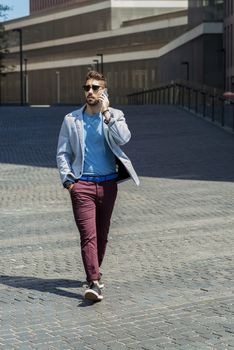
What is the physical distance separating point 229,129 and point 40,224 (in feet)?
57.8

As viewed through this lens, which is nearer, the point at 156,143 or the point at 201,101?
the point at 156,143

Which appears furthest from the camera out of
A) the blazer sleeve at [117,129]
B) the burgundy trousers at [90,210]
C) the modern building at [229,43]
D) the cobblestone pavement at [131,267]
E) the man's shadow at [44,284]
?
the modern building at [229,43]

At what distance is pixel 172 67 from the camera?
258ft

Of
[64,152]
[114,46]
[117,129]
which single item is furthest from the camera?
[114,46]

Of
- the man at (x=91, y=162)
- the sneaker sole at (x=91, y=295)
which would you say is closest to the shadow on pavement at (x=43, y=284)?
the sneaker sole at (x=91, y=295)

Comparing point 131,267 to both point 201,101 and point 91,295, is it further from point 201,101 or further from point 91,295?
point 201,101

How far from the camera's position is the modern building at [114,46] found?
69.7m

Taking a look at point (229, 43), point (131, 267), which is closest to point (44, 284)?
point (131, 267)

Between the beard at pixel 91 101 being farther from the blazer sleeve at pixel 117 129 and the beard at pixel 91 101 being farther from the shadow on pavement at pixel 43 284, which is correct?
the shadow on pavement at pixel 43 284

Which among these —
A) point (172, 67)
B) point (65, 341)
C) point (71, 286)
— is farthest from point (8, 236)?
point (172, 67)

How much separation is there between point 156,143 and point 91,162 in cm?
1830

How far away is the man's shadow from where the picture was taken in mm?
7145

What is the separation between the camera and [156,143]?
82.1 ft

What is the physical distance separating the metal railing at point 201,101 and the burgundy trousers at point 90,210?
66.2ft
